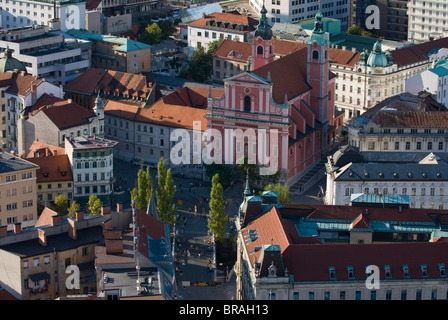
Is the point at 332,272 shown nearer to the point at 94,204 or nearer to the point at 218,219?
the point at 218,219

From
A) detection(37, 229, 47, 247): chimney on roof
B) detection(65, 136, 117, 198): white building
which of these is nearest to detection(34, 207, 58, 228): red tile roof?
detection(37, 229, 47, 247): chimney on roof

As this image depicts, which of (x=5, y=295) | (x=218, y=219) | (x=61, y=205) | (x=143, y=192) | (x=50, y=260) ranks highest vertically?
(x=143, y=192)

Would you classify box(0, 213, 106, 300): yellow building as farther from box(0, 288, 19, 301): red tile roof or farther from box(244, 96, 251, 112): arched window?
box(244, 96, 251, 112): arched window

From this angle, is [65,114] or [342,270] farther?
[65,114]

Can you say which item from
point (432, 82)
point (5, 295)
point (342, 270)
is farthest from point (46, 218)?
point (432, 82)

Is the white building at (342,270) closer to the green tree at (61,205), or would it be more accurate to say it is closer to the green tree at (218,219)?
the green tree at (218,219)
